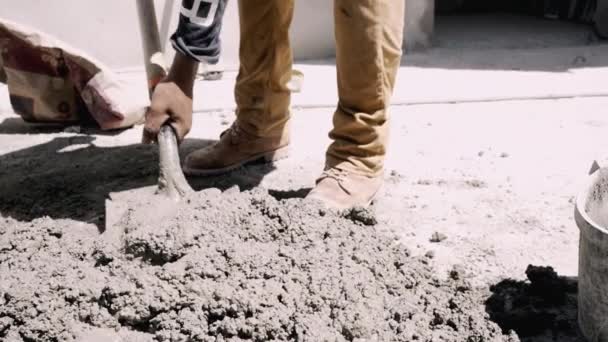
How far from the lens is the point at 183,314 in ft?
5.45

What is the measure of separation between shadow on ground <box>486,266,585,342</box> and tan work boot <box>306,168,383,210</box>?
56 centimetres

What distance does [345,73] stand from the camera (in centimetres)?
221

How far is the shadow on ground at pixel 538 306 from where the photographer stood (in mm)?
1703

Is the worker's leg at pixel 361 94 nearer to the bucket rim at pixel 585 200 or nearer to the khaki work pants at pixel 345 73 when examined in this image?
the khaki work pants at pixel 345 73

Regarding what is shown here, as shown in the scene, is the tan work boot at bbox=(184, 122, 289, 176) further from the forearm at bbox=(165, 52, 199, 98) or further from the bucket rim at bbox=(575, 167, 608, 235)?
the bucket rim at bbox=(575, 167, 608, 235)

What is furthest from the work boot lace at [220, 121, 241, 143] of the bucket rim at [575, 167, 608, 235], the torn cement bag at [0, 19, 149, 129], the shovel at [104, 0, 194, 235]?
the bucket rim at [575, 167, 608, 235]

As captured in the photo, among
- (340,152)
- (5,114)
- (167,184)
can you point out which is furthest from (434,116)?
(5,114)

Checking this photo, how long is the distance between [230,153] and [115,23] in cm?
182

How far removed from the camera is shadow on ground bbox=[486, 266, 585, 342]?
170cm

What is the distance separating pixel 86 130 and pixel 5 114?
1.95ft

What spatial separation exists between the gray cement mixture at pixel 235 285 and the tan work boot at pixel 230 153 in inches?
26.0

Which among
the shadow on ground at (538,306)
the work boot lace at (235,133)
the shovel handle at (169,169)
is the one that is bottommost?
the shadow on ground at (538,306)

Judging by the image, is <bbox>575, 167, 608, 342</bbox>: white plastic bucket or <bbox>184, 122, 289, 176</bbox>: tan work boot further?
<bbox>184, 122, 289, 176</bbox>: tan work boot

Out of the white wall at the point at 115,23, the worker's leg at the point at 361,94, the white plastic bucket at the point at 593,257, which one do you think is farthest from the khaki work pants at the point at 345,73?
the white wall at the point at 115,23
